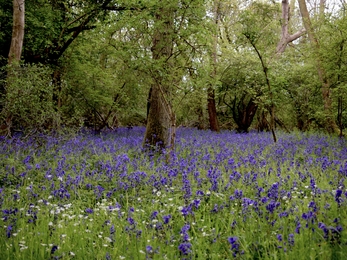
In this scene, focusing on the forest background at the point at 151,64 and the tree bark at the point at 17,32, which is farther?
the tree bark at the point at 17,32

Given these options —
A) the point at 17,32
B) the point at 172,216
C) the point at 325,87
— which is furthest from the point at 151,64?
the point at 325,87

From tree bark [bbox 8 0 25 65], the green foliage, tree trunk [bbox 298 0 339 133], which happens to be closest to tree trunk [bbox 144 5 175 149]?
the green foliage

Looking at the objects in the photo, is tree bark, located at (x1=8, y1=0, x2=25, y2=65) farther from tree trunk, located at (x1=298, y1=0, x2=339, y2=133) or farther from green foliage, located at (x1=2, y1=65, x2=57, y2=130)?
tree trunk, located at (x1=298, y1=0, x2=339, y2=133)

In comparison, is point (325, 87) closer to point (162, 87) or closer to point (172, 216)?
point (162, 87)

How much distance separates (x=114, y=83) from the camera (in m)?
15.2

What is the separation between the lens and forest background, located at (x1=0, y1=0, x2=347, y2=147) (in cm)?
798

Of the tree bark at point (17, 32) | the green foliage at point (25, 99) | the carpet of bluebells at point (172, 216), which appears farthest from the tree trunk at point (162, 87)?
the tree bark at point (17, 32)

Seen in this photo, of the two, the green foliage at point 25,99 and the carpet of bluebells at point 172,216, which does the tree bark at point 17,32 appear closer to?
the green foliage at point 25,99

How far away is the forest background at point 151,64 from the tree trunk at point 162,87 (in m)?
0.03

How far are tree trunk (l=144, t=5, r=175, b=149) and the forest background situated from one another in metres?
0.03

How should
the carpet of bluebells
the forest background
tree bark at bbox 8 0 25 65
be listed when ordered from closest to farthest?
the carpet of bluebells, the forest background, tree bark at bbox 8 0 25 65

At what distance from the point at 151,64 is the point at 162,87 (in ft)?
3.20

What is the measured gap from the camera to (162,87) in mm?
8320

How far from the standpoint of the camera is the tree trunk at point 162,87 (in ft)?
25.2
